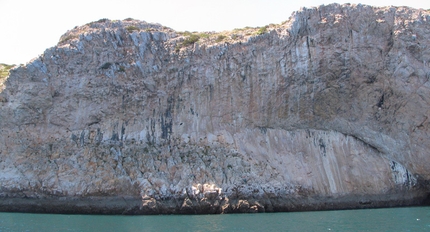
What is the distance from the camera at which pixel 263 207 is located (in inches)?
1291

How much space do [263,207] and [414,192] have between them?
44.6 ft

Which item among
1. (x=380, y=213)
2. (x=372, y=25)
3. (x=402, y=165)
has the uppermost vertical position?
(x=372, y=25)

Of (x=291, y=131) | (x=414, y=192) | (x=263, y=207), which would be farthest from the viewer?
(x=291, y=131)

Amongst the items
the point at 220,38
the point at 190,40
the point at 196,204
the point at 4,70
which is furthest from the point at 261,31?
the point at 4,70

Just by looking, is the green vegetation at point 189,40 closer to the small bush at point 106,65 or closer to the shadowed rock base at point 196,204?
the small bush at point 106,65

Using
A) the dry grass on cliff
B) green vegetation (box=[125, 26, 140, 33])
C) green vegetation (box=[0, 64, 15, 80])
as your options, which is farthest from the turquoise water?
green vegetation (box=[125, 26, 140, 33])

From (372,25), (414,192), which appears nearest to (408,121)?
(414,192)

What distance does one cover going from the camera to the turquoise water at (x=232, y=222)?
23656 mm

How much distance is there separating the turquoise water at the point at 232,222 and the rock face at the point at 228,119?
3.41 metres

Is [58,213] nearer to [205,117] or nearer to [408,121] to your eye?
[205,117]

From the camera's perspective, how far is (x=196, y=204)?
32.5 m

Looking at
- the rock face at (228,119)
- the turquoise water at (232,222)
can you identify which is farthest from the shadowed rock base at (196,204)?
the turquoise water at (232,222)

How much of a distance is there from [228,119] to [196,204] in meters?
9.72

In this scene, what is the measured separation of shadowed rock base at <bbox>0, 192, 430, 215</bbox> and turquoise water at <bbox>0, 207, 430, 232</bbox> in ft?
5.44
